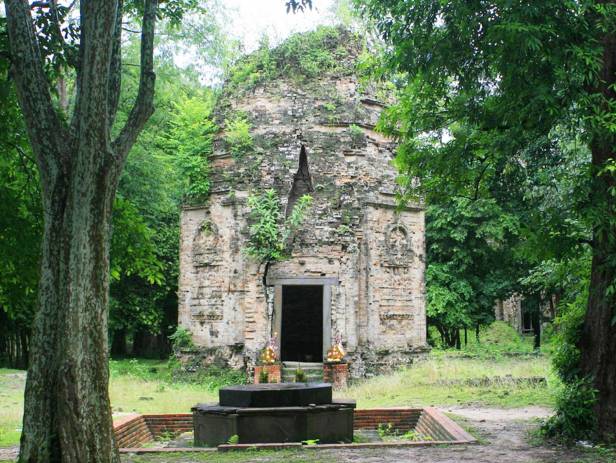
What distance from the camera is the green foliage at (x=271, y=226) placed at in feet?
69.4

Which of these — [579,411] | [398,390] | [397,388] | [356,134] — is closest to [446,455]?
[579,411]

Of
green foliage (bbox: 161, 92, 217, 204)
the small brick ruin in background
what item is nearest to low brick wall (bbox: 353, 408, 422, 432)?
the small brick ruin in background

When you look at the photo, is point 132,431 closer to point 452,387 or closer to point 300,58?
point 452,387

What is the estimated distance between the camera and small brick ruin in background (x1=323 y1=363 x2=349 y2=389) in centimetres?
1992

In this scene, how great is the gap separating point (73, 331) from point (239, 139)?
15939mm

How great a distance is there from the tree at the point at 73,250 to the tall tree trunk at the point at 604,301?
622 centimetres

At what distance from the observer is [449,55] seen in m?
10.7

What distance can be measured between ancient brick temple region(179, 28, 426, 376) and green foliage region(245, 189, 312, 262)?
290 millimetres

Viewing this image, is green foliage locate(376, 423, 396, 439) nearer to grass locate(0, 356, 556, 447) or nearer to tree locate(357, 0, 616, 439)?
→ grass locate(0, 356, 556, 447)

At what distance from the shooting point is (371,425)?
1307 cm

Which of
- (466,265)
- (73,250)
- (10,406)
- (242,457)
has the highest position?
(466,265)

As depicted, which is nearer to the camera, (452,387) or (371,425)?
(371,425)

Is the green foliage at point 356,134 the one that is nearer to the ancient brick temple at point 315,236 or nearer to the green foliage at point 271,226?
the ancient brick temple at point 315,236

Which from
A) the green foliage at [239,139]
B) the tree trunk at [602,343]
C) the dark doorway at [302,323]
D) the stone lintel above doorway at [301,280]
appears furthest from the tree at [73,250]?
the dark doorway at [302,323]
